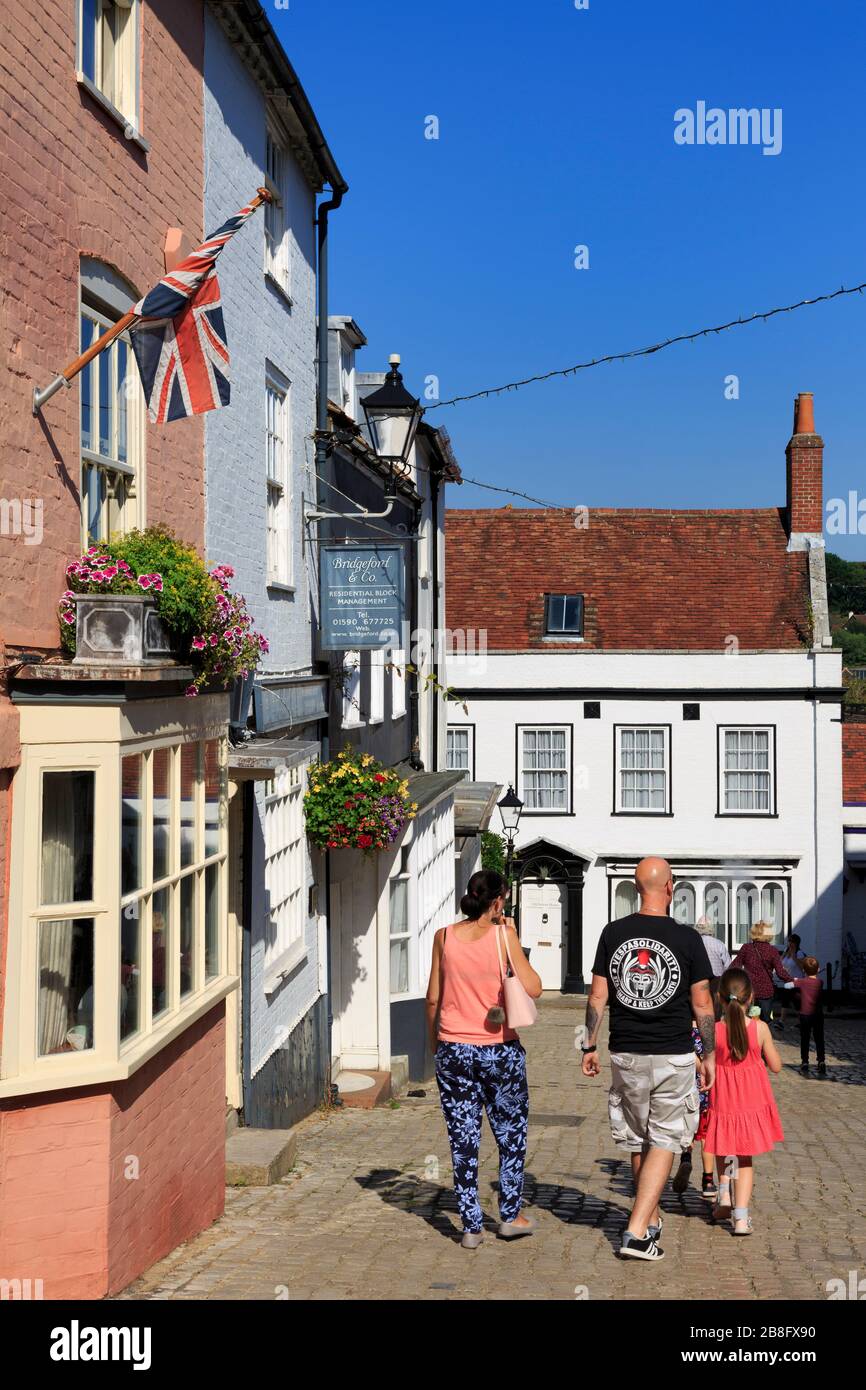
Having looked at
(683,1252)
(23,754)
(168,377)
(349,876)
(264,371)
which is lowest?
(683,1252)

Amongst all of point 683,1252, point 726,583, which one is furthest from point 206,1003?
point 726,583

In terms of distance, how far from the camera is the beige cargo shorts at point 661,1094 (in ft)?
21.7

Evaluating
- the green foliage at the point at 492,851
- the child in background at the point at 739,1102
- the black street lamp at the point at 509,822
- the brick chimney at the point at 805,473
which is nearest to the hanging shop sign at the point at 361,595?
the child in background at the point at 739,1102

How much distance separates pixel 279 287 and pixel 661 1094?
7.77 metres

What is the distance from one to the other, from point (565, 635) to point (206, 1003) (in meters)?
25.2

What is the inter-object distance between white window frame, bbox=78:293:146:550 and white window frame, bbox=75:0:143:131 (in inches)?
46.0

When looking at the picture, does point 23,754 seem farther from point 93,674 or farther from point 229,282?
point 229,282

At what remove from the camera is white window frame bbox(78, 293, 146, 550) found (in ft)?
23.6

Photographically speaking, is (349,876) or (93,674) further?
(349,876)

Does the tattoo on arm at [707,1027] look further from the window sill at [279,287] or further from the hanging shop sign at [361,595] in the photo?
the window sill at [279,287]

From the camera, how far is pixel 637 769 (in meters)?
30.9

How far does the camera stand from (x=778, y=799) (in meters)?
30.4

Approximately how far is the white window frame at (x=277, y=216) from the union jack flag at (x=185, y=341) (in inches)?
188

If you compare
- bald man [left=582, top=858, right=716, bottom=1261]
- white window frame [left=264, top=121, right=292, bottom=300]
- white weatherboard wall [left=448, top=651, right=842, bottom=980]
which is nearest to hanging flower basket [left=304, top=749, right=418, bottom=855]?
white window frame [left=264, top=121, right=292, bottom=300]
